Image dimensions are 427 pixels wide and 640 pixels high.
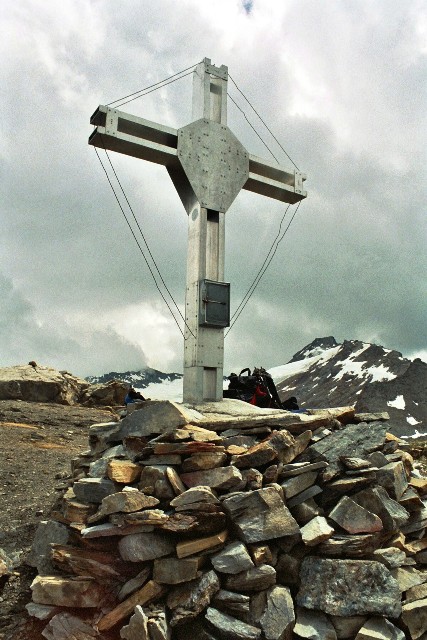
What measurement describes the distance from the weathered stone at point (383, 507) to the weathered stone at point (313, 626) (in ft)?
4.80

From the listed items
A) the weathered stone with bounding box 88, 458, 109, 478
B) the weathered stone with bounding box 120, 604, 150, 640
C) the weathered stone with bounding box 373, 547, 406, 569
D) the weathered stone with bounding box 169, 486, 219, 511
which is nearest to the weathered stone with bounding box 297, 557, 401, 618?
the weathered stone with bounding box 373, 547, 406, 569

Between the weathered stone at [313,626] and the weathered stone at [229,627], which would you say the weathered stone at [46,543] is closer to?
the weathered stone at [229,627]

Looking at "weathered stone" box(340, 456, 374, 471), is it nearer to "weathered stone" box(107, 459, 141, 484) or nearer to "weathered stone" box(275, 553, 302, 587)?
"weathered stone" box(275, 553, 302, 587)

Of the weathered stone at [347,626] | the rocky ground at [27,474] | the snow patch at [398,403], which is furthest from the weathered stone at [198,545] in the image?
the snow patch at [398,403]

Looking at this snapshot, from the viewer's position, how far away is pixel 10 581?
273 inches

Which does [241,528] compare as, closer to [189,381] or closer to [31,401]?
[189,381]

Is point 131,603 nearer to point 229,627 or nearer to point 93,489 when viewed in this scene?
point 229,627

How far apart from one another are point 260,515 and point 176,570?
1.17 m

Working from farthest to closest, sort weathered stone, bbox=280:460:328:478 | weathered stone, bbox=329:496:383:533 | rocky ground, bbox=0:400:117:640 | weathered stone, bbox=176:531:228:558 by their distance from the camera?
1. weathered stone, bbox=280:460:328:478
2. rocky ground, bbox=0:400:117:640
3. weathered stone, bbox=329:496:383:533
4. weathered stone, bbox=176:531:228:558

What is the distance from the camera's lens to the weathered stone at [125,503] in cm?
633

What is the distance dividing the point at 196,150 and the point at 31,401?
51.1 feet

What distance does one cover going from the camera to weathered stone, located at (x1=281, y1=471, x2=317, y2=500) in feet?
22.4

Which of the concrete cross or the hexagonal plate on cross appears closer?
the concrete cross

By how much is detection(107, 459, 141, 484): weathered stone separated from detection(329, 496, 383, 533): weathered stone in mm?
2585
